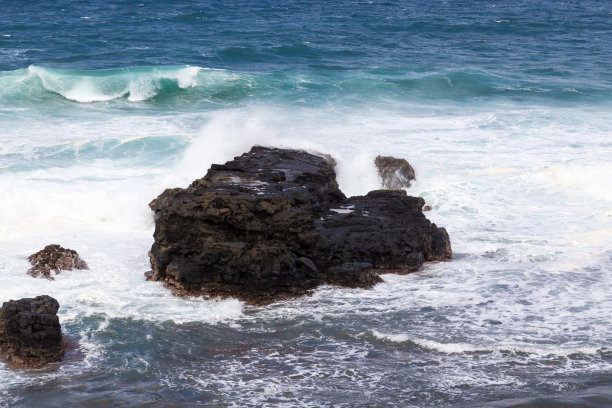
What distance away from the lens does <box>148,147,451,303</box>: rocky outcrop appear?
35.6 feet

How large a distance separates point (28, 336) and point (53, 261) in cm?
292

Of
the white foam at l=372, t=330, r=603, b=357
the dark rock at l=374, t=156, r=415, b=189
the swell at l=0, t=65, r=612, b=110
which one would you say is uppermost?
the swell at l=0, t=65, r=612, b=110

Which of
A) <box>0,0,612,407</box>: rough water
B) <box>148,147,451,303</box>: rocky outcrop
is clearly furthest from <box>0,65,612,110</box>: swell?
<box>148,147,451,303</box>: rocky outcrop

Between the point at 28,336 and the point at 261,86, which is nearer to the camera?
the point at 28,336

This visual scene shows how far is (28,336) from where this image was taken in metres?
8.89

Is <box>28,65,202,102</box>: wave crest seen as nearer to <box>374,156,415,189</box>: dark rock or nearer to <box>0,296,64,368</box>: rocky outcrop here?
<box>374,156,415,189</box>: dark rock

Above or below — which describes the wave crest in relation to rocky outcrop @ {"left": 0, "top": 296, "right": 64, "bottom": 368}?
above

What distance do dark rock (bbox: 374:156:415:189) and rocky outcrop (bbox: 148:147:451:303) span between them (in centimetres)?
407

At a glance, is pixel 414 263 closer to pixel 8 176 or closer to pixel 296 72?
pixel 8 176

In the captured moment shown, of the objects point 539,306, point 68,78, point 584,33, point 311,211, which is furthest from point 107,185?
point 584,33

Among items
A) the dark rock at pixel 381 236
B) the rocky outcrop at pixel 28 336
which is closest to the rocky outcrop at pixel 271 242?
the dark rock at pixel 381 236

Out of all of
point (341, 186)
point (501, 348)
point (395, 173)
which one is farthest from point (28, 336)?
point (395, 173)

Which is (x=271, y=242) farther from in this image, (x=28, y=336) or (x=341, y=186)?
(x=341, y=186)

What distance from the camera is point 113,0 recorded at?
42.3m
